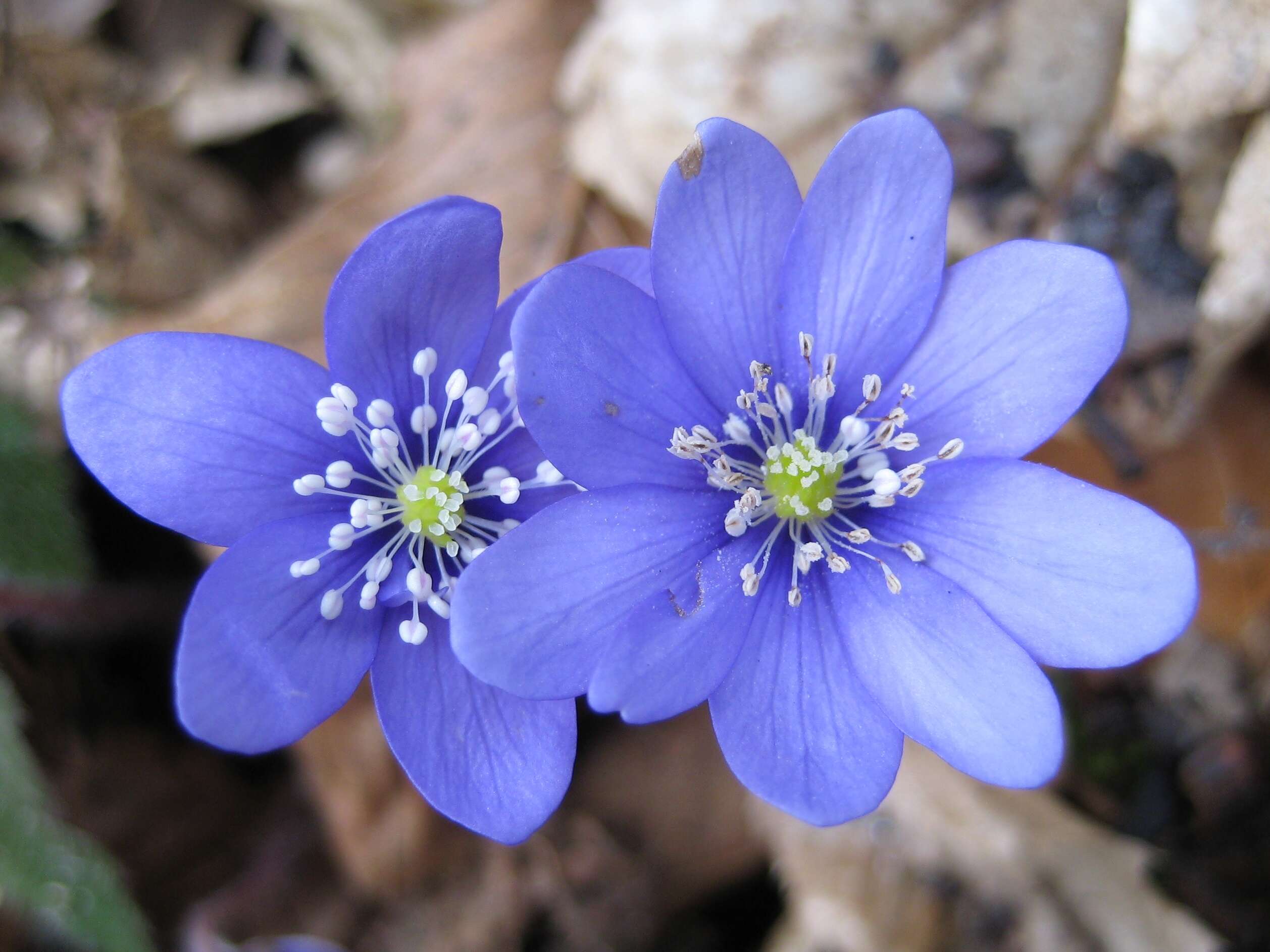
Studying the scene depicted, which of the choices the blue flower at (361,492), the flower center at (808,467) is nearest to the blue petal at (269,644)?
the blue flower at (361,492)

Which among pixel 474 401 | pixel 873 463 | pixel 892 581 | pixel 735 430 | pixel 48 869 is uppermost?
pixel 474 401

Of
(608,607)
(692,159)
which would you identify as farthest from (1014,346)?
(608,607)

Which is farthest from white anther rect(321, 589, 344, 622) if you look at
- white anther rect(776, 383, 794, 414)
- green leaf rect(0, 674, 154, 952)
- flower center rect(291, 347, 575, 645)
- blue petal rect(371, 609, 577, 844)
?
green leaf rect(0, 674, 154, 952)

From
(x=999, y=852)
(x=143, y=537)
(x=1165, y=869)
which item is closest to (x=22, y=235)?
(x=143, y=537)

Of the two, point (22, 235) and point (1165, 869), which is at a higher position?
point (22, 235)

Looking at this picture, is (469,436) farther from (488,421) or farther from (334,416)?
(334,416)

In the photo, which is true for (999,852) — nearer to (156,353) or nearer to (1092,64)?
(1092,64)

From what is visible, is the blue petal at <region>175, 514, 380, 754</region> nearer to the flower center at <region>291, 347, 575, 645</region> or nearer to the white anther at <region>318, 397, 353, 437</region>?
the flower center at <region>291, 347, 575, 645</region>
